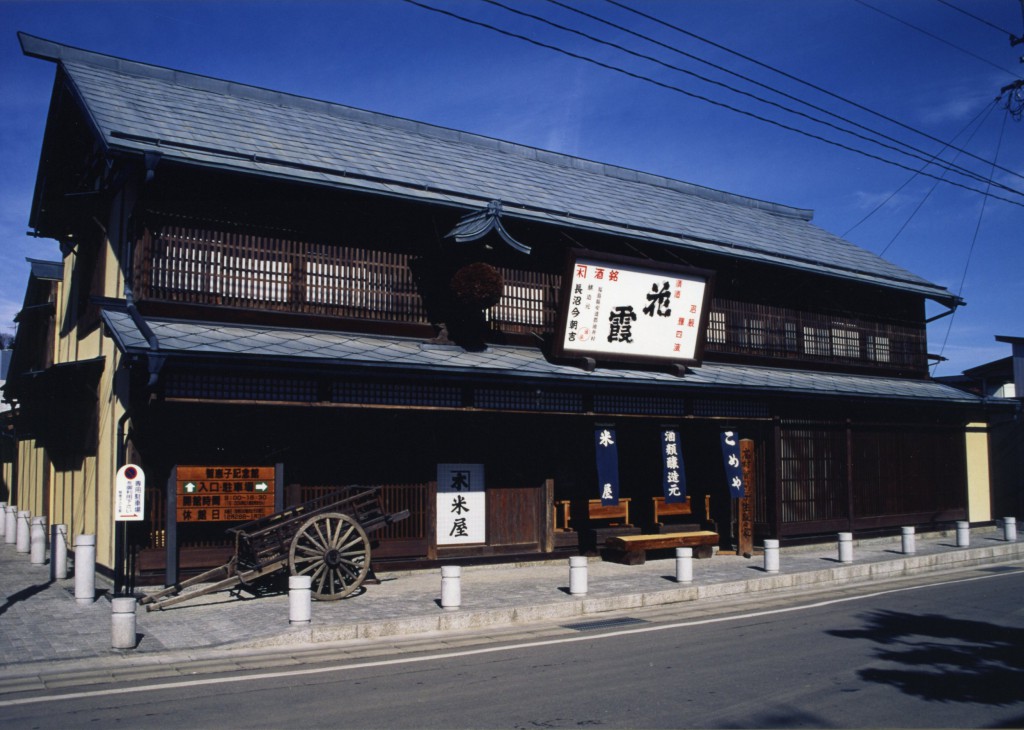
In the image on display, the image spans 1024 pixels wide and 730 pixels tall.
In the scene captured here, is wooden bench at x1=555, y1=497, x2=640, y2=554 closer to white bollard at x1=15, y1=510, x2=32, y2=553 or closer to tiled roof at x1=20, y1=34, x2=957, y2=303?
tiled roof at x1=20, y1=34, x2=957, y2=303

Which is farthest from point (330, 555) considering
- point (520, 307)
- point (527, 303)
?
point (527, 303)

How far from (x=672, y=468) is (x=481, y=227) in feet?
23.7

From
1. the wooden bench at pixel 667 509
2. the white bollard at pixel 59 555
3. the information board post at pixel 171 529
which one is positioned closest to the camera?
the information board post at pixel 171 529

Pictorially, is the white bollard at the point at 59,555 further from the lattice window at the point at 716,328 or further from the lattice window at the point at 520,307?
the lattice window at the point at 716,328

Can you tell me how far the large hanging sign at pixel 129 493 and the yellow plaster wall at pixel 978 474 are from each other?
24721 mm

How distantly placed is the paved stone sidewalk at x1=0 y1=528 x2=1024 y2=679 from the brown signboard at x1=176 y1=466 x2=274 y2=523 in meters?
1.39

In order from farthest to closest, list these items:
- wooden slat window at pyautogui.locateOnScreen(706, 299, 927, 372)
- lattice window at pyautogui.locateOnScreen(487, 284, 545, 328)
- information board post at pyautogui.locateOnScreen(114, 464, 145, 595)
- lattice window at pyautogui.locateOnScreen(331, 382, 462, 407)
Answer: wooden slat window at pyautogui.locateOnScreen(706, 299, 927, 372) → lattice window at pyautogui.locateOnScreen(487, 284, 545, 328) → lattice window at pyautogui.locateOnScreen(331, 382, 462, 407) → information board post at pyautogui.locateOnScreen(114, 464, 145, 595)

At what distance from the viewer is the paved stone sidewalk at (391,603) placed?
11172 mm

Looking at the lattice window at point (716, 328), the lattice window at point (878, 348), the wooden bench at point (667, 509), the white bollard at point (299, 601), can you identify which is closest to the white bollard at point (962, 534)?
the lattice window at point (878, 348)

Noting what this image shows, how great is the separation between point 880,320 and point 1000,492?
10481 mm

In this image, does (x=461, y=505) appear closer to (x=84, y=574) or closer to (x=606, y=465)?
(x=606, y=465)

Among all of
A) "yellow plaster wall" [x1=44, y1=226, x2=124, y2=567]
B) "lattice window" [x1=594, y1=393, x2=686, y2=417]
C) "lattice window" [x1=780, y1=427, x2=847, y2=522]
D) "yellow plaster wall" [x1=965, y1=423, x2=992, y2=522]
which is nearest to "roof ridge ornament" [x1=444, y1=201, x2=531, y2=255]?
"lattice window" [x1=594, y1=393, x2=686, y2=417]

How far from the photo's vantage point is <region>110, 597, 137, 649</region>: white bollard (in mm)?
10547

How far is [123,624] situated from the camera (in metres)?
10.5
